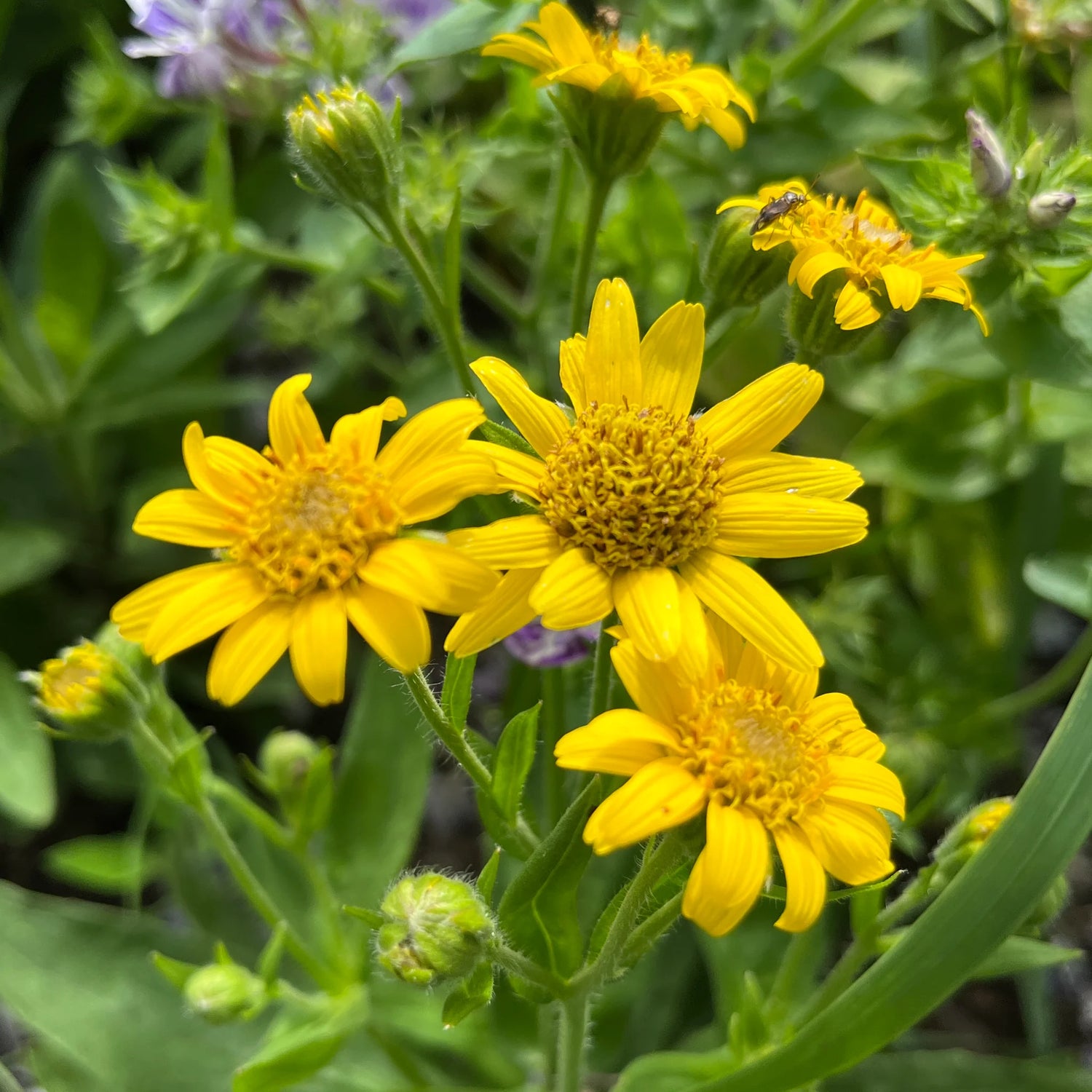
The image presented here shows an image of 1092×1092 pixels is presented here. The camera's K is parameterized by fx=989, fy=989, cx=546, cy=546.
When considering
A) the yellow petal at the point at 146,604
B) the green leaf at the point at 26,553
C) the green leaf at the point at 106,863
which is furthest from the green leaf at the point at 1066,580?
the green leaf at the point at 26,553

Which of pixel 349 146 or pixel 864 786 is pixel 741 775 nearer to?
pixel 864 786

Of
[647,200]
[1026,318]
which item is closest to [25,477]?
[647,200]

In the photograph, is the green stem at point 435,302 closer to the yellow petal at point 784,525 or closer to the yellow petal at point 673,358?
the yellow petal at point 673,358

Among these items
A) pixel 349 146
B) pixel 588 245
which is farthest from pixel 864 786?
pixel 349 146

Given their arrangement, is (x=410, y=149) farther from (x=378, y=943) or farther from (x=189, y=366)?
(x=378, y=943)

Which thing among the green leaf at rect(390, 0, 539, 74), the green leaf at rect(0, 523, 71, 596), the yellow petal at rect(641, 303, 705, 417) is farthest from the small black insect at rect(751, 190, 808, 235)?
the green leaf at rect(0, 523, 71, 596)
